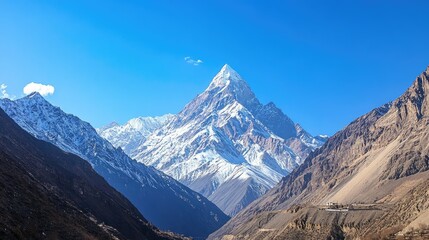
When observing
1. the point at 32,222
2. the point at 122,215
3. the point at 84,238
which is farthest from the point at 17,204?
the point at 122,215

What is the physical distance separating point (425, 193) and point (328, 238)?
39.9 metres

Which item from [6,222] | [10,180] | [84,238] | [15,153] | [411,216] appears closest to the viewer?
[6,222]

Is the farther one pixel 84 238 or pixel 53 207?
pixel 53 207

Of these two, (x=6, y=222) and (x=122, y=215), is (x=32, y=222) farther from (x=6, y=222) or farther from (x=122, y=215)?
(x=122, y=215)

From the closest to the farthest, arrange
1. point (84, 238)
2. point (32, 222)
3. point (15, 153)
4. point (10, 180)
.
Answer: point (32, 222) < point (84, 238) < point (10, 180) < point (15, 153)

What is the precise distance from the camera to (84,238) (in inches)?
4038

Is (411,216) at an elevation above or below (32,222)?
above

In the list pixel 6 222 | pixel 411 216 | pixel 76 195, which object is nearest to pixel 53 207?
pixel 6 222

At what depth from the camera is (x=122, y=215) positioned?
Result: 199000 millimetres

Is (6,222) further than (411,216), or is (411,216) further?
(411,216)

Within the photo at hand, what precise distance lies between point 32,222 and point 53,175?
334ft

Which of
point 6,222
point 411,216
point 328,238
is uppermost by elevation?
point 411,216

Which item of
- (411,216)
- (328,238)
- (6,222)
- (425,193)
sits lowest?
(6,222)

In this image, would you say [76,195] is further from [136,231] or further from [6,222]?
[6,222]
